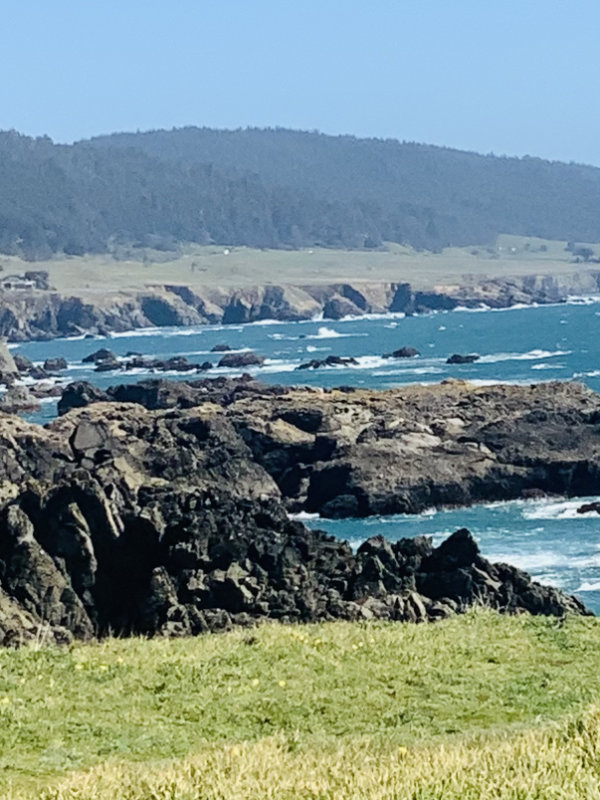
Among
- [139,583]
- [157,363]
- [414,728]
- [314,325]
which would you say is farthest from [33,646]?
[314,325]

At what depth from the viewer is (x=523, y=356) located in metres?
105

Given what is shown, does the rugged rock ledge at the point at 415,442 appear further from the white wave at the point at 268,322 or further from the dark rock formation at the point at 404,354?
the white wave at the point at 268,322

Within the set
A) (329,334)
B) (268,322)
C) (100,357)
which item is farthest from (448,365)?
(268,322)

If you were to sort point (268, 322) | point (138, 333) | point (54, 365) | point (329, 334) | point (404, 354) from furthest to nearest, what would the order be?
point (268, 322) → point (138, 333) → point (329, 334) → point (54, 365) → point (404, 354)

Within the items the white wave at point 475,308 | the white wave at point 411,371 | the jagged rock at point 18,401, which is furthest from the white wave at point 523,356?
the white wave at point 475,308

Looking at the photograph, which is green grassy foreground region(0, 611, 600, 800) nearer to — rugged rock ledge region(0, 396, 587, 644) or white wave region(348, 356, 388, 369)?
rugged rock ledge region(0, 396, 587, 644)

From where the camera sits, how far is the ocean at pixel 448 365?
41438mm

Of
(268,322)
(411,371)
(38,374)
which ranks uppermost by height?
(411,371)

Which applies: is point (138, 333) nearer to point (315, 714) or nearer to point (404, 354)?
point (404, 354)

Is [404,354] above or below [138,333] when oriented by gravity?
above

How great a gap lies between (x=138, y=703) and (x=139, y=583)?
1384 centimetres

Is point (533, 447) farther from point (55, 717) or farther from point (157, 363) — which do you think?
point (157, 363)

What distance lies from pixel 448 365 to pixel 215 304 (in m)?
81.2

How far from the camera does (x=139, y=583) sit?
25.8 metres
